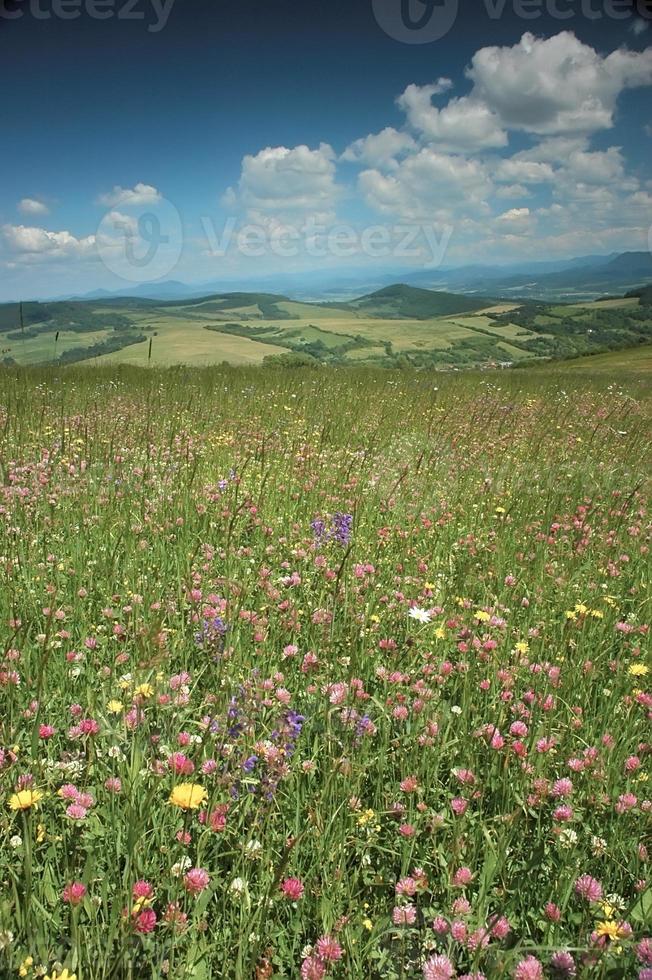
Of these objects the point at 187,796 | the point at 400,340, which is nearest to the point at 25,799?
the point at 187,796

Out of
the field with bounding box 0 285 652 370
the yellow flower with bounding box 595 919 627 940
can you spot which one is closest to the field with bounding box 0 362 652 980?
the yellow flower with bounding box 595 919 627 940

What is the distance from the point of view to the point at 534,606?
3529mm

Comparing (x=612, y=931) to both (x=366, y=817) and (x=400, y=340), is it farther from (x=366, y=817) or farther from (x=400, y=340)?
(x=400, y=340)

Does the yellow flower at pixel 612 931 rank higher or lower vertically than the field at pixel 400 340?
lower

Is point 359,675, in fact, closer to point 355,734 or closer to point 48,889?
point 355,734

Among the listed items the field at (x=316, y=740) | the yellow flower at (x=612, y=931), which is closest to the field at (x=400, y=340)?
the field at (x=316, y=740)

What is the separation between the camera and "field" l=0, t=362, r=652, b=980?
1549mm

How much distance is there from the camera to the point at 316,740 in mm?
2184

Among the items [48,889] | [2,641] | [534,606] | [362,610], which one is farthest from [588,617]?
[2,641]

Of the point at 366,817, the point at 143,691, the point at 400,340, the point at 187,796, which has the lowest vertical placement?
the point at 366,817

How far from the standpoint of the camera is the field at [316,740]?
1.55m

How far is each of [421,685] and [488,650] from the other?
0.51m

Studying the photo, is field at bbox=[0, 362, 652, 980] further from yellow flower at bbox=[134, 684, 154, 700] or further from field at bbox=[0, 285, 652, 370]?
field at bbox=[0, 285, 652, 370]

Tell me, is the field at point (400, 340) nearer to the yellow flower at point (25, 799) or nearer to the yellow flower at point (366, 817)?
the yellow flower at point (366, 817)
